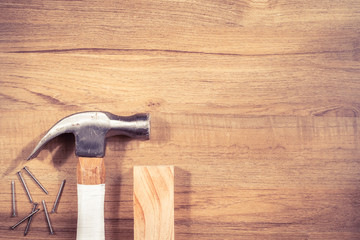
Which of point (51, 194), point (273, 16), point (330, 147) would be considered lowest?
point (51, 194)

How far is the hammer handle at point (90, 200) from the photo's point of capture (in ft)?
2.70

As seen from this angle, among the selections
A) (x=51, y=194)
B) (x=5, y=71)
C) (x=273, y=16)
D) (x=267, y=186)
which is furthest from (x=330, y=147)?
(x=5, y=71)

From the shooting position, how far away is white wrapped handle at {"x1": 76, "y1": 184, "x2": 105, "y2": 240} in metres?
0.82

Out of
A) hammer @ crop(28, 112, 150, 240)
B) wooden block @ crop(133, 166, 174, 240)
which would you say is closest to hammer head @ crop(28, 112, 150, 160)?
hammer @ crop(28, 112, 150, 240)

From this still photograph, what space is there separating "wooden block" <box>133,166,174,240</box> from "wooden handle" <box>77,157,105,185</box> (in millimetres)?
93

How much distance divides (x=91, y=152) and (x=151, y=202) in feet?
0.65

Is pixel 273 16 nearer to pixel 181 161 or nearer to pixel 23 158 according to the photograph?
pixel 181 161

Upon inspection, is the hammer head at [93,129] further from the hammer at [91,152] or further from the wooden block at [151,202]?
the wooden block at [151,202]

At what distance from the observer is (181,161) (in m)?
0.92

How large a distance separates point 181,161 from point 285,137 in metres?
0.30

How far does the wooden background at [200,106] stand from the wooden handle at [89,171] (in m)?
0.08

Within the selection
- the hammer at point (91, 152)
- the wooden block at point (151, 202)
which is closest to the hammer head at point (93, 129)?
the hammer at point (91, 152)

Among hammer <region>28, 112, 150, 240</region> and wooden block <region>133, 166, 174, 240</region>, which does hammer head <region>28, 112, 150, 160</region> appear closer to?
hammer <region>28, 112, 150, 240</region>

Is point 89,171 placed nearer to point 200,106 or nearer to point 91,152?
point 91,152
